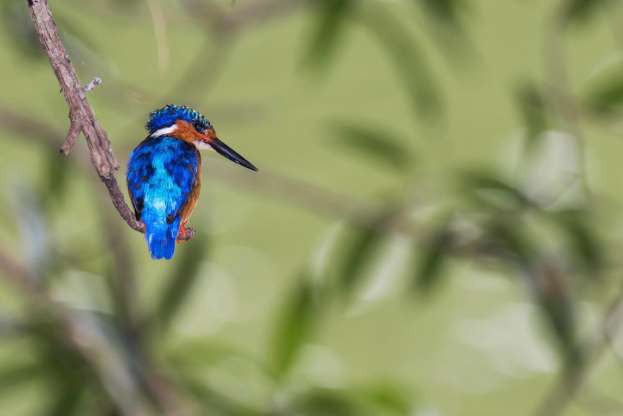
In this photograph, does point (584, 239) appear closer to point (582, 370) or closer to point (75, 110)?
point (582, 370)

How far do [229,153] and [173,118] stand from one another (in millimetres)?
91

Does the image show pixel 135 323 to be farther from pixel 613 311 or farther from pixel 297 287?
pixel 613 311

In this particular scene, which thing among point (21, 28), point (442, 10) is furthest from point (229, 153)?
point (442, 10)

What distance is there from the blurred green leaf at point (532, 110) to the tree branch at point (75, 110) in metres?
1.08

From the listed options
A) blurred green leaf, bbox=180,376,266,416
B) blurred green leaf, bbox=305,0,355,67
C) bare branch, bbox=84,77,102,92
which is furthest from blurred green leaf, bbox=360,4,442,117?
bare branch, bbox=84,77,102,92

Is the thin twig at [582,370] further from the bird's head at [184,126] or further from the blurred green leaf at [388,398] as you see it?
the bird's head at [184,126]

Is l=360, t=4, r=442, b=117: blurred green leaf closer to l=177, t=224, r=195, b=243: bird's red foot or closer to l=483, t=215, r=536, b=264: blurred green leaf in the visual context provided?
l=483, t=215, r=536, b=264: blurred green leaf

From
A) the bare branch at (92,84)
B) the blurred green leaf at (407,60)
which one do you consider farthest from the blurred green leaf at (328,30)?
the bare branch at (92,84)

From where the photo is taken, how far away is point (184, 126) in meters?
0.42

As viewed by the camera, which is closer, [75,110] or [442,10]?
[75,110]

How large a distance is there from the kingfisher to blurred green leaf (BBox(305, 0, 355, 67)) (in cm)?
89

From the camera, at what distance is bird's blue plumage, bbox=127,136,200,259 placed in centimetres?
36

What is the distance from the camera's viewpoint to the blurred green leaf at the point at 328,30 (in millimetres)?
1311

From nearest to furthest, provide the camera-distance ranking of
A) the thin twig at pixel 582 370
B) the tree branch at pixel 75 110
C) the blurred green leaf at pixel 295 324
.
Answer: the tree branch at pixel 75 110, the thin twig at pixel 582 370, the blurred green leaf at pixel 295 324
